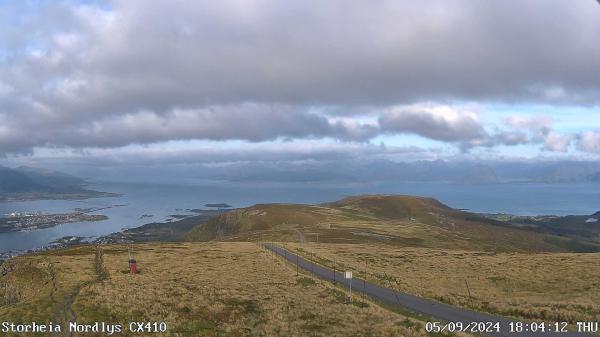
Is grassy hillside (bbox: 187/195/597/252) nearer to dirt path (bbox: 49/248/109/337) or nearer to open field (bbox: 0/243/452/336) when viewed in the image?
open field (bbox: 0/243/452/336)

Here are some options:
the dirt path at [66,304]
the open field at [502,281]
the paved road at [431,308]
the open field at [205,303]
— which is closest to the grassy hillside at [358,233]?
the open field at [502,281]

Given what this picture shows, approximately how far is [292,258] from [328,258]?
5.44m

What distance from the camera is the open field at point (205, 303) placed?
24.5m

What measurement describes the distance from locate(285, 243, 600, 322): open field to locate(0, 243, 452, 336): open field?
804cm

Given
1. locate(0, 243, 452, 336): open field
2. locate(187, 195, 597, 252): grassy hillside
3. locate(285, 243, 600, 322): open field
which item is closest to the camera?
locate(0, 243, 452, 336): open field

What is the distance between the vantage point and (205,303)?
30.4 metres

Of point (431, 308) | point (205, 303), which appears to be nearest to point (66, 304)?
point (205, 303)

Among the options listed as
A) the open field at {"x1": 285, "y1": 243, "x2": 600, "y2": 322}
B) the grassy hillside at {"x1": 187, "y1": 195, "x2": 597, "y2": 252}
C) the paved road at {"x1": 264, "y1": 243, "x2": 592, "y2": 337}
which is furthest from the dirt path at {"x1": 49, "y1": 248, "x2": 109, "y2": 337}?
the grassy hillside at {"x1": 187, "y1": 195, "x2": 597, "y2": 252}

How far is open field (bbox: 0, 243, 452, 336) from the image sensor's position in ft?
80.4

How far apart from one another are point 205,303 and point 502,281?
108 feet

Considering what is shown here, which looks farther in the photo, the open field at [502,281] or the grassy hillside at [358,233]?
the grassy hillside at [358,233]

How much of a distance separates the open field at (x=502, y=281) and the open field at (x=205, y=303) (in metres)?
8.04

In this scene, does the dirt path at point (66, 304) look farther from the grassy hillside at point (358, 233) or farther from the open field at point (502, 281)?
the grassy hillside at point (358, 233)

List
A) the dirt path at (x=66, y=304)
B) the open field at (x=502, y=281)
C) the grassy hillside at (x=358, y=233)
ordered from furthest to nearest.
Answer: the grassy hillside at (x=358, y=233)
the open field at (x=502, y=281)
the dirt path at (x=66, y=304)
